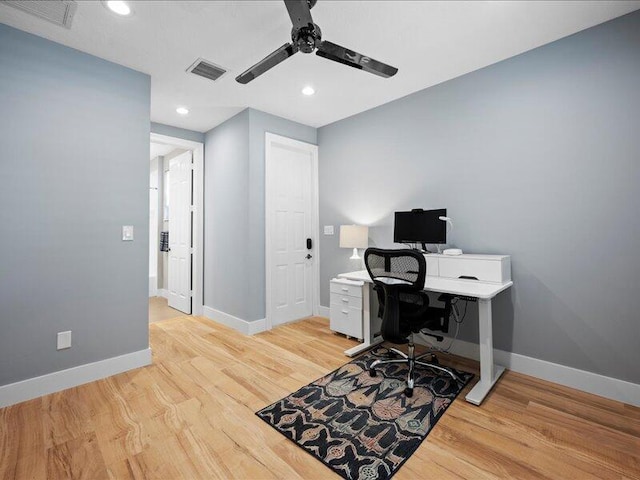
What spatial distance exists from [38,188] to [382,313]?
2.95 m

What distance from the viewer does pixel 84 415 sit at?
2043 mm

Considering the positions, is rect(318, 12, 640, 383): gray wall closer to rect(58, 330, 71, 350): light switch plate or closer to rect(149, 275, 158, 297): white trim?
rect(58, 330, 71, 350): light switch plate

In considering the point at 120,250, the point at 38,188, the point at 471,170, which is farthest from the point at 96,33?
the point at 471,170

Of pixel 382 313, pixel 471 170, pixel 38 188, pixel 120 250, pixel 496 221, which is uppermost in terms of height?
pixel 471 170

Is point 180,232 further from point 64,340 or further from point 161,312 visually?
point 64,340

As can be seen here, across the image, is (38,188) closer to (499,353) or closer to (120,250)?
(120,250)

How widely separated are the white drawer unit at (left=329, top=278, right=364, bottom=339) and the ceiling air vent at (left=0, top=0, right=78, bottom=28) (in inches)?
128

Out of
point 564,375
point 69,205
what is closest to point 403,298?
point 564,375

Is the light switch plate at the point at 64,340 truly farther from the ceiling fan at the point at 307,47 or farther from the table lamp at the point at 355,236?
the table lamp at the point at 355,236

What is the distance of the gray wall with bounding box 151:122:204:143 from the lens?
4.05 m

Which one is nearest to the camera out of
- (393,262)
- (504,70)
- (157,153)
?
(393,262)

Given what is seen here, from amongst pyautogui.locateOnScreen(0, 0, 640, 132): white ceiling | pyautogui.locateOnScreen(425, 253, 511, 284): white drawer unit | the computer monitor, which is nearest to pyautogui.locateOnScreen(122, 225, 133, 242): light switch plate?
pyautogui.locateOnScreen(0, 0, 640, 132): white ceiling

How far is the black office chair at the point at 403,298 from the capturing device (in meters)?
2.18

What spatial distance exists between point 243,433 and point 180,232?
367 centimetres
